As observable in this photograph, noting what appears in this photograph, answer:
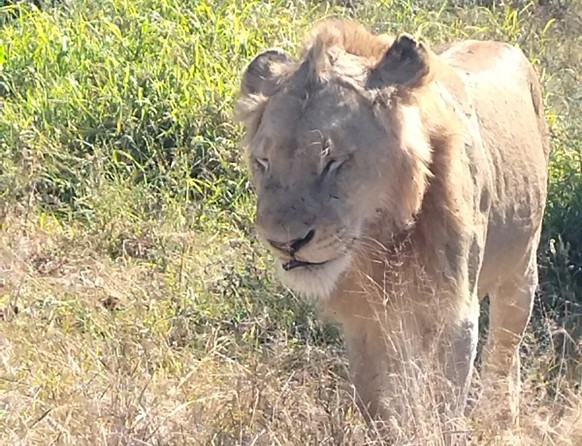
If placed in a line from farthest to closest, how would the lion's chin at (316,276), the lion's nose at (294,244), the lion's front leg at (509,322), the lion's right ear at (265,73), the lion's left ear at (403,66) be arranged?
the lion's front leg at (509,322) < the lion's right ear at (265,73) < the lion's left ear at (403,66) < the lion's chin at (316,276) < the lion's nose at (294,244)

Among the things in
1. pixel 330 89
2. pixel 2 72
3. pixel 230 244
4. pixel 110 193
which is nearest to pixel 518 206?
pixel 330 89

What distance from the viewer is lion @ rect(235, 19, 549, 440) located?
10.5 ft

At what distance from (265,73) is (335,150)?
0.43 meters

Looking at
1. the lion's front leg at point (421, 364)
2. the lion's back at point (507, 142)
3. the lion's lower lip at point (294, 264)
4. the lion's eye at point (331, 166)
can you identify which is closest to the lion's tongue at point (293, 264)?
the lion's lower lip at point (294, 264)

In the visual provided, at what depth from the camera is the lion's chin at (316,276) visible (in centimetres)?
325

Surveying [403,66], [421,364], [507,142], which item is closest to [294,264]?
[421,364]

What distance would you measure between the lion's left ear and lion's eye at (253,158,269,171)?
1.10ft

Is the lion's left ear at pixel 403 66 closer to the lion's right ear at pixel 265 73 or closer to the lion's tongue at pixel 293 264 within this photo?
the lion's right ear at pixel 265 73

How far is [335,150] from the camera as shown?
10.6 feet

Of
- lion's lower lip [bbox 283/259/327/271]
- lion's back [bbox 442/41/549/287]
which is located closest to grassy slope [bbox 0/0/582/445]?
lion's back [bbox 442/41/549/287]

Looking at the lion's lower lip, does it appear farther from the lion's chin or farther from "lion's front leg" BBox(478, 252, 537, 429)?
"lion's front leg" BBox(478, 252, 537, 429)

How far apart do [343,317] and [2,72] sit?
349cm

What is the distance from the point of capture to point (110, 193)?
574 cm

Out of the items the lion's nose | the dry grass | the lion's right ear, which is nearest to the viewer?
the lion's nose
